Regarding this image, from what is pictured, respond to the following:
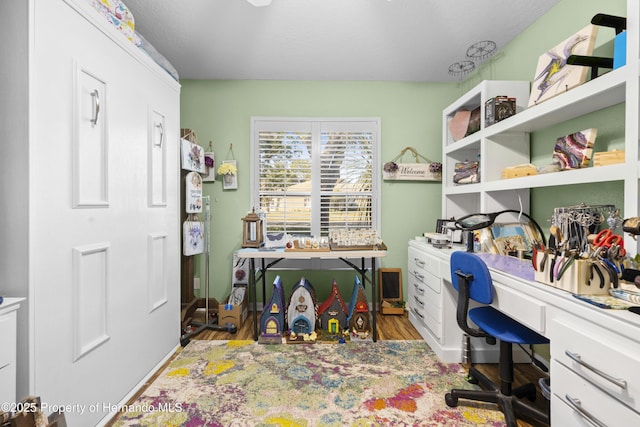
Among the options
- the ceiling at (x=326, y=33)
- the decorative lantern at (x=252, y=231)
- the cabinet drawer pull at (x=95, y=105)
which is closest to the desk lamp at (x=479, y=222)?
the ceiling at (x=326, y=33)

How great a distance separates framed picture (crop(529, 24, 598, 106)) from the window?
169 centimetres

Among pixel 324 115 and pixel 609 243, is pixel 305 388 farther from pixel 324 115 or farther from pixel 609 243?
pixel 324 115

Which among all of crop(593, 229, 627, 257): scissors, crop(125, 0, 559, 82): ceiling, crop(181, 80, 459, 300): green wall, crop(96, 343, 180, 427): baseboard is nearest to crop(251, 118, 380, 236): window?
crop(181, 80, 459, 300): green wall

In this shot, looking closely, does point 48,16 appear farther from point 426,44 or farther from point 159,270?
point 426,44

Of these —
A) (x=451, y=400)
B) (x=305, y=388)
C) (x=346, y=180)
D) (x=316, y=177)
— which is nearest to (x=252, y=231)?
(x=316, y=177)

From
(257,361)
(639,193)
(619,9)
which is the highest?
(619,9)

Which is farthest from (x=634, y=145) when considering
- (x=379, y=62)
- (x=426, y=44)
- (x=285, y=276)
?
(x=285, y=276)

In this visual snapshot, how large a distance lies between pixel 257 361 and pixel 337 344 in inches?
28.1

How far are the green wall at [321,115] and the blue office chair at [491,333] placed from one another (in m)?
1.67

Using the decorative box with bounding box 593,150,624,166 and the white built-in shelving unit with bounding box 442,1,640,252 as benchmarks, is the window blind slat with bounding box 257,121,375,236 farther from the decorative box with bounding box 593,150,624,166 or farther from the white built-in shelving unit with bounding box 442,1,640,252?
the decorative box with bounding box 593,150,624,166

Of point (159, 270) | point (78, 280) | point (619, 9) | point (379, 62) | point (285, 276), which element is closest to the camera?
point (78, 280)

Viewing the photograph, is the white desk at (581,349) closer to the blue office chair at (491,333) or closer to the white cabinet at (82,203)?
the blue office chair at (491,333)

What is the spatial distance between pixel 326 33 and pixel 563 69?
1753 mm

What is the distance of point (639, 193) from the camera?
1297mm
